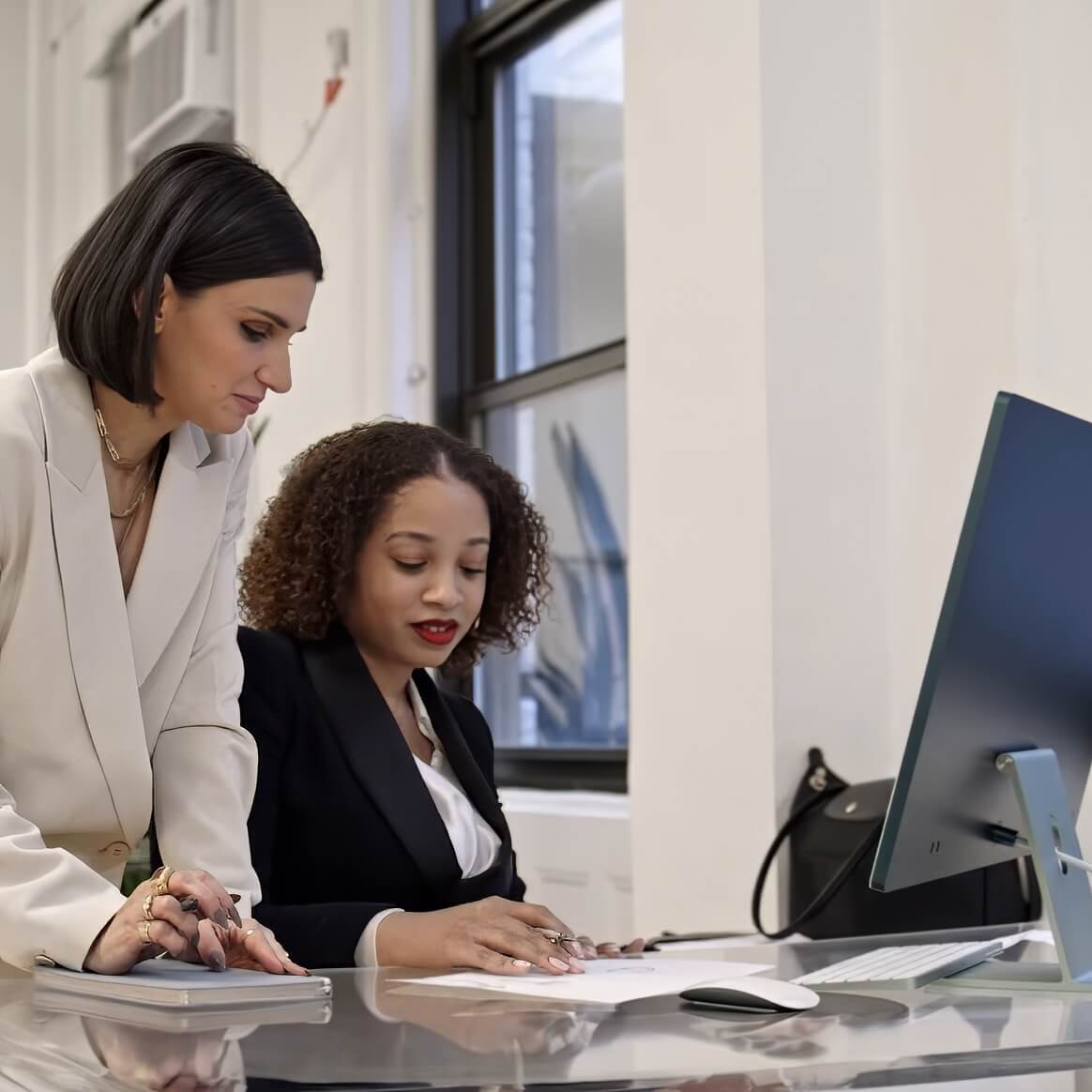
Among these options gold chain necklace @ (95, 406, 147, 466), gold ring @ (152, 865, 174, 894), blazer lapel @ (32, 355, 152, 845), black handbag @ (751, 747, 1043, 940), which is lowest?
black handbag @ (751, 747, 1043, 940)

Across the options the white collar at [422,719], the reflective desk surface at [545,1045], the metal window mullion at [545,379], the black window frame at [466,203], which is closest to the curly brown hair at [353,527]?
the white collar at [422,719]

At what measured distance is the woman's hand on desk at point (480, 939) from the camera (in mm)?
1244

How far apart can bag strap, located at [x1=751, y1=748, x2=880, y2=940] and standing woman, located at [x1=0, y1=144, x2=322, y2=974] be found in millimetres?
953

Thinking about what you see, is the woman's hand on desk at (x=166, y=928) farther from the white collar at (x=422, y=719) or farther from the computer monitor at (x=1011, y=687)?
the white collar at (x=422, y=719)

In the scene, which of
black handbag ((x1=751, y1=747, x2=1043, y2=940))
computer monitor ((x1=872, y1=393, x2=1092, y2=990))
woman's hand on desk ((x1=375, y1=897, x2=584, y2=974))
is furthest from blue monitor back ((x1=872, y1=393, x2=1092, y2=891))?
black handbag ((x1=751, y1=747, x2=1043, y2=940))

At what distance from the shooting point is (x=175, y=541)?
4.64ft

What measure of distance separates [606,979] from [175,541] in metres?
0.56

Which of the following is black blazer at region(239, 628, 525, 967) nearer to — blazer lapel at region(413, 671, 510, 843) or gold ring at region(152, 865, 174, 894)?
blazer lapel at region(413, 671, 510, 843)

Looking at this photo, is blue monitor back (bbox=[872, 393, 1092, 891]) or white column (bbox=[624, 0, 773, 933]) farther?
white column (bbox=[624, 0, 773, 933])

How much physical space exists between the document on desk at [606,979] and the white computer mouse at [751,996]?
56mm

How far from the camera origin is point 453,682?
3.66 m

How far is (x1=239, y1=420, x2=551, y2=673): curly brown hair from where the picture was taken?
170 centimetres

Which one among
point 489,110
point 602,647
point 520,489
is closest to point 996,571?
point 520,489

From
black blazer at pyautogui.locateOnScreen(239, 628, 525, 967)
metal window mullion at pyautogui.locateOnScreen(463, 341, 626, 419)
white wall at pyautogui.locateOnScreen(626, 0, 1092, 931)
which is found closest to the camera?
black blazer at pyautogui.locateOnScreen(239, 628, 525, 967)
